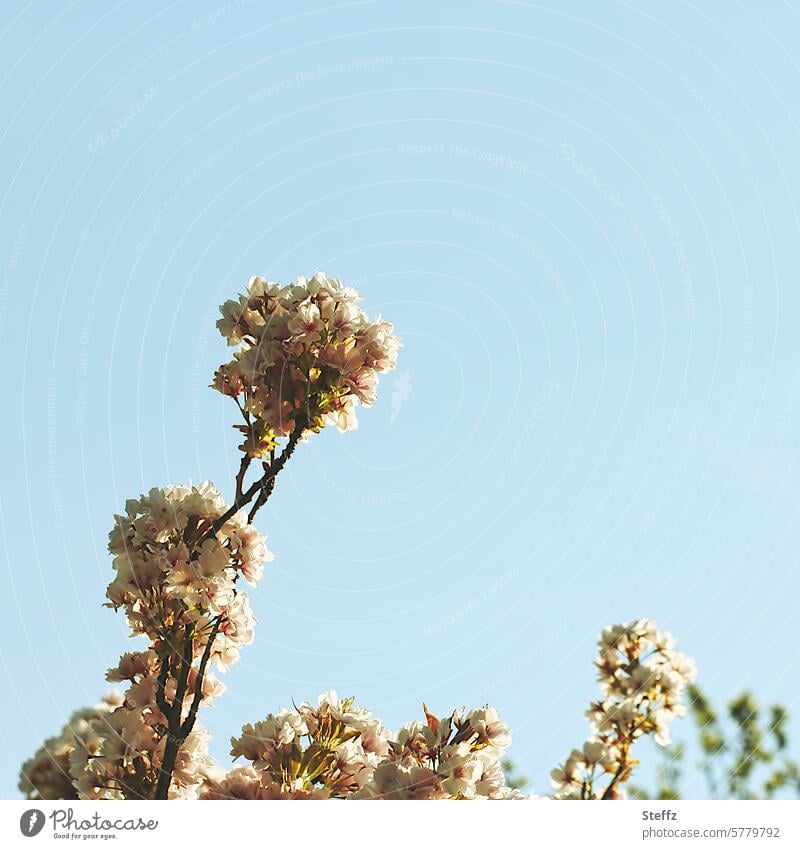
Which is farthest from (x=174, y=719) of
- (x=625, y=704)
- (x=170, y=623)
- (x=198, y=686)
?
(x=625, y=704)

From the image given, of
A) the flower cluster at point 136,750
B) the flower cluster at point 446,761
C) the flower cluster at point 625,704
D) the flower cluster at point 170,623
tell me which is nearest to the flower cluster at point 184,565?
the flower cluster at point 170,623

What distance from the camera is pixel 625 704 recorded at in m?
3.10

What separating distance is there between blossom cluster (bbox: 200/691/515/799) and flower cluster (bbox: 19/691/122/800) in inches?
14.1

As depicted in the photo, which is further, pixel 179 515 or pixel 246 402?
pixel 246 402

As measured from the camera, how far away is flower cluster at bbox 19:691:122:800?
6.47 ft

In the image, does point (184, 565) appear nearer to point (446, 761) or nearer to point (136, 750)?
point (136, 750)

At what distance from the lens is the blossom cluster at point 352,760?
6.04 ft

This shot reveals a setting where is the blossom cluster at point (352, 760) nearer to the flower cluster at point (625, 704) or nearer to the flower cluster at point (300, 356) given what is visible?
the flower cluster at point (300, 356)

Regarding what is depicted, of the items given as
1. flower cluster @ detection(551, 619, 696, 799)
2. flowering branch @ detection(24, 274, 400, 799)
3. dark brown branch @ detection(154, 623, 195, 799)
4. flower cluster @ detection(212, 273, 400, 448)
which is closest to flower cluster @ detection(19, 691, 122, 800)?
flowering branch @ detection(24, 274, 400, 799)

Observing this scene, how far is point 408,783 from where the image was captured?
1.84 meters

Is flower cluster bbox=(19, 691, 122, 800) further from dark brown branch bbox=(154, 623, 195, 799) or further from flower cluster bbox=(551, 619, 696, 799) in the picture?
flower cluster bbox=(551, 619, 696, 799)
